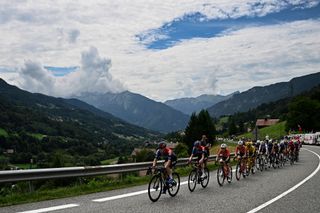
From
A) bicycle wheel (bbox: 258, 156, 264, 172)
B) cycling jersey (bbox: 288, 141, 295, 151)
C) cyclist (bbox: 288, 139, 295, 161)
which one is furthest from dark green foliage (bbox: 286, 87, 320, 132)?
bicycle wheel (bbox: 258, 156, 264, 172)

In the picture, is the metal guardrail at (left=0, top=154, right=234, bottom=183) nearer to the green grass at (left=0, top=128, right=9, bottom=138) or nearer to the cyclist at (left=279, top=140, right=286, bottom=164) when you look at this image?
the cyclist at (left=279, top=140, right=286, bottom=164)

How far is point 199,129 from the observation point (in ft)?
329

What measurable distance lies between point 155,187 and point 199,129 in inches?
3525

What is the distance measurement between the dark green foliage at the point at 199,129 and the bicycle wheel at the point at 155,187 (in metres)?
87.3

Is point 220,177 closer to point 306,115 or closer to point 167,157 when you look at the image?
point 167,157

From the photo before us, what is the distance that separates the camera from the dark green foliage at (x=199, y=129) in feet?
327

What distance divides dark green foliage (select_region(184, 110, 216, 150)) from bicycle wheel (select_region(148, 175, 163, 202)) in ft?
286

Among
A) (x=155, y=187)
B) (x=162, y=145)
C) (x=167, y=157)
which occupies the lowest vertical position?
(x=155, y=187)

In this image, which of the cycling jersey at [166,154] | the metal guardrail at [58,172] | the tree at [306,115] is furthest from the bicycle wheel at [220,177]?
the tree at [306,115]

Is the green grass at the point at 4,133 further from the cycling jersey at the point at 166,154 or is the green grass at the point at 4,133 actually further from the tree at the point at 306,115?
the cycling jersey at the point at 166,154

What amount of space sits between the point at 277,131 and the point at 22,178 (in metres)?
125

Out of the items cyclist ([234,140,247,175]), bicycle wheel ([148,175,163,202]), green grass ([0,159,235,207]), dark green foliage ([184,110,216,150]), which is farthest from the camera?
dark green foliage ([184,110,216,150])

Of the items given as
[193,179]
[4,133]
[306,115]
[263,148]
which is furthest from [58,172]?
[4,133]

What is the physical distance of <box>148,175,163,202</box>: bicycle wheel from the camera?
1119 centimetres
